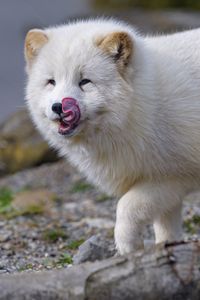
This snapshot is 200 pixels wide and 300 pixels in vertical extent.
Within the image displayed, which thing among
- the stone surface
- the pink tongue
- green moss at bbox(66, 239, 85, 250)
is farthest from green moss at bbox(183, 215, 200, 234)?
the stone surface

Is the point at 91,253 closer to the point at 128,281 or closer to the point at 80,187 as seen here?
the point at 128,281

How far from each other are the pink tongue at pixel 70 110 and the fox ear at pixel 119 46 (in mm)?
468

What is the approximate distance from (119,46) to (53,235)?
237 centimetres

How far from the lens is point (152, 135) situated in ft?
18.3

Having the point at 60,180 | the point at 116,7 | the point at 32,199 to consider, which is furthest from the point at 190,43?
the point at 116,7

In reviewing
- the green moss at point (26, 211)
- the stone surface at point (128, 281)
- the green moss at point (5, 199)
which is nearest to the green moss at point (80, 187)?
the green moss at point (5, 199)

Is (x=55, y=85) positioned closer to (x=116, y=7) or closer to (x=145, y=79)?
(x=145, y=79)

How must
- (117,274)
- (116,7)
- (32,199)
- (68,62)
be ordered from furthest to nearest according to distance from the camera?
(116,7), (32,199), (68,62), (117,274)

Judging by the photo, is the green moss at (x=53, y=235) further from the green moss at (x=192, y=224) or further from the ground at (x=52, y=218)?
the green moss at (x=192, y=224)

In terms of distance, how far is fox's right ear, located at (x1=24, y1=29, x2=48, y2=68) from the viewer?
5.77m

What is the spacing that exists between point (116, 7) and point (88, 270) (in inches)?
633

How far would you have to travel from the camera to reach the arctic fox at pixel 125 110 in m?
5.43

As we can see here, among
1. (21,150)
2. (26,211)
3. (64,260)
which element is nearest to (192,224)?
(26,211)

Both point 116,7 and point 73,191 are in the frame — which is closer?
point 73,191
